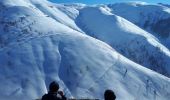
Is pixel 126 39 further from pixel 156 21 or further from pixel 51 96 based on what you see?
pixel 51 96

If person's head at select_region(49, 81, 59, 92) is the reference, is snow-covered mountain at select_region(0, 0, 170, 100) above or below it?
below

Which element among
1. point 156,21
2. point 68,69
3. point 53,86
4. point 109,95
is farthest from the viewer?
point 156,21

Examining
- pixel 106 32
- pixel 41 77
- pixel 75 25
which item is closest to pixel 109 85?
pixel 41 77

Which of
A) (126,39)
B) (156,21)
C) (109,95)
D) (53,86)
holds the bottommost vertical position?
(156,21)

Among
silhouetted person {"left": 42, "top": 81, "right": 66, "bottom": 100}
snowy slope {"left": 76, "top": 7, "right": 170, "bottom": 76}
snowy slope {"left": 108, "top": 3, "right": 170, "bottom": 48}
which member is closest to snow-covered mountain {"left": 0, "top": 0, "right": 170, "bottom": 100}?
snowy slope {"left": 76, "top": 7, "right": 170, "bottom": 76}

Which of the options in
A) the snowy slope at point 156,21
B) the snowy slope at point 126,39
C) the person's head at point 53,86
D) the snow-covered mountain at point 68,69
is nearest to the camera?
the person's head at point 53,86

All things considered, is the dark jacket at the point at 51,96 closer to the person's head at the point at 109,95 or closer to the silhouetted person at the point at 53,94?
the silhouetted person at the point at 53,94

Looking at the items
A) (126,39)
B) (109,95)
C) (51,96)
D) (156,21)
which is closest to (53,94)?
(51,96)

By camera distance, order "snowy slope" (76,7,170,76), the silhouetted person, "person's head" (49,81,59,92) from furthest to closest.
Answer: "snowy slope" (76,7,170,76)
the silhouetted person
"person's head" (49,81,59,92)

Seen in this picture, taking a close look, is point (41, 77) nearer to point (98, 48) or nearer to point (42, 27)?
point (98, 48)

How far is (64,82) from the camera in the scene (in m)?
66.4

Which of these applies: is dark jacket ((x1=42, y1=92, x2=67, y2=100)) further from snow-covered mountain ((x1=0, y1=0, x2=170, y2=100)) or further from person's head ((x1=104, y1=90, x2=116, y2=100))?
snow-covered mountain ((x1=0, y1=0, x2=170, y2=100))

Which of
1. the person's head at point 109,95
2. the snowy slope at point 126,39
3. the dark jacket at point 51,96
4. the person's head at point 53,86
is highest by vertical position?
the person's head at point 109,95

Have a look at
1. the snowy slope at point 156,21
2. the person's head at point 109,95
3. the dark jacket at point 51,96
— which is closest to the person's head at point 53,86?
the dark jacket at point 51,96
